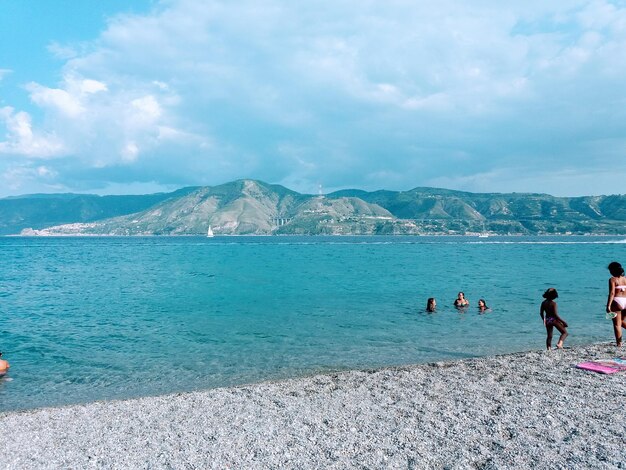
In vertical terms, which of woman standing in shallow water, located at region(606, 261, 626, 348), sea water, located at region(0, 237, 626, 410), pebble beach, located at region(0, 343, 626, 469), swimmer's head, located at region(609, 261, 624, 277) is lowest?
sea water, located at region(0, 237, 626, 410)

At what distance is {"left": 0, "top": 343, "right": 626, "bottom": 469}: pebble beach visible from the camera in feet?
29.7

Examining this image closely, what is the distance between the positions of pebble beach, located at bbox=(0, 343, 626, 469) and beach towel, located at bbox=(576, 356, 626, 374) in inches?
14.5

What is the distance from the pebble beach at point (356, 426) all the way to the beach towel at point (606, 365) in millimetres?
368

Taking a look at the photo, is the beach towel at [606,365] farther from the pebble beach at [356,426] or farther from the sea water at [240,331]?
the sea water at [240,331]

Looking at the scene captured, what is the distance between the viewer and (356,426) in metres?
10.7

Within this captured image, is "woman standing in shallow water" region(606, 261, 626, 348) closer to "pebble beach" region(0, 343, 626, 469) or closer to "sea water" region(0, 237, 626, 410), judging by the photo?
"pebble beach" region(0, 343, 626, 469)

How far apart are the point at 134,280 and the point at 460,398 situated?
53184 millimetres

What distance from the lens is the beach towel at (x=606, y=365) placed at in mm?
14059

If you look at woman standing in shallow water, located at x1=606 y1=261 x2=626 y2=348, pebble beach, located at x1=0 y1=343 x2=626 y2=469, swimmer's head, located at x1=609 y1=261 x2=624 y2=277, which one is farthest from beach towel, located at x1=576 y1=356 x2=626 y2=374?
swimmer's head, located at x1=609 y1=261 x2=624 y2=277

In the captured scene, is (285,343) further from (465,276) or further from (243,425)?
(465,276)

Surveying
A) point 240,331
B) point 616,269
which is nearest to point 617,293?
point 616,269

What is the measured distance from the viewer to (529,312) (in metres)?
30.4

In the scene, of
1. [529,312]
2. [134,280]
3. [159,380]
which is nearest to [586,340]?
[529,312]

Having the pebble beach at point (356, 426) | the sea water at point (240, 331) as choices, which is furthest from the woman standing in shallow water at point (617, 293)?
the sea water at point (240, 331)
